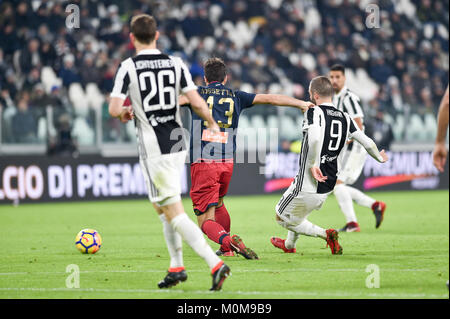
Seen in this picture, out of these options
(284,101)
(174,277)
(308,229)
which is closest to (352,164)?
(308,229)

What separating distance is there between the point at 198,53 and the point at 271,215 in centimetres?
861

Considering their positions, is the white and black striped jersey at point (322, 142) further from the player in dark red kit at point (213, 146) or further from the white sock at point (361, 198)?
the white sock at point (361, 198)

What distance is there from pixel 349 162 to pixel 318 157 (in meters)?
3.56

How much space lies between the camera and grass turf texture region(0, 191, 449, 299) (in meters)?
6.08

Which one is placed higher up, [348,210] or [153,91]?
[153,91]

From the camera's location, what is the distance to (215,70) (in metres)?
8.28

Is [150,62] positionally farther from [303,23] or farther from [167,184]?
[303,23]

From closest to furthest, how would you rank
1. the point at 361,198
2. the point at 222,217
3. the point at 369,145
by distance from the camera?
the point at 369,145 < the point at 222,217 < the point at 361,198

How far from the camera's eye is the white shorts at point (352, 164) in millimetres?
11562

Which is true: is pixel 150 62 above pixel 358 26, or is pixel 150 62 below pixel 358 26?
below

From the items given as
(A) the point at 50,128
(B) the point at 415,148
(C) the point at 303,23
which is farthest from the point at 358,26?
(A) the point at 50,128

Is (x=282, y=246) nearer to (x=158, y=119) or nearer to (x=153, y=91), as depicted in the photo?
(x=158, y=119)

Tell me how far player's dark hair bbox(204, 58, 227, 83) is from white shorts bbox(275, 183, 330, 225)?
1.41m

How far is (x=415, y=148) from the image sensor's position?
20.4m
